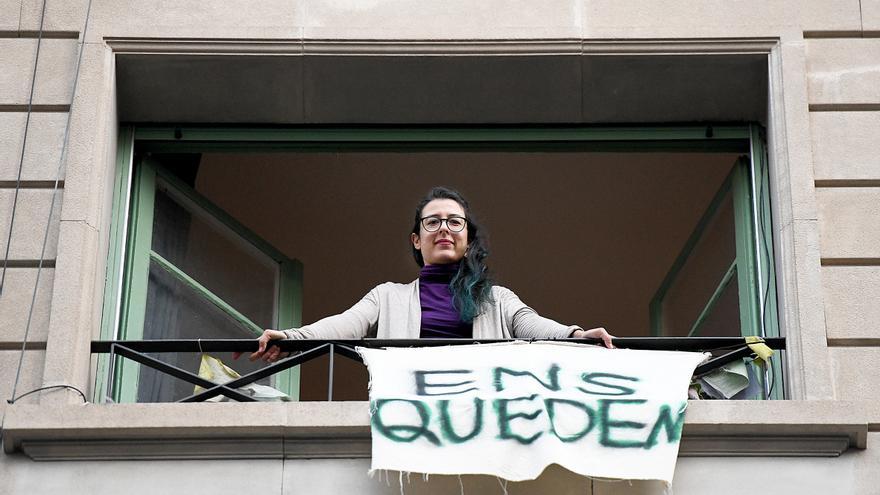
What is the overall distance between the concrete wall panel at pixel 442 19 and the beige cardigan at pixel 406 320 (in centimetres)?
173

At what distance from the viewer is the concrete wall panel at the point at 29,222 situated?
1120cm

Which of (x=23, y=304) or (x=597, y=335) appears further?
(x=23, y=304)

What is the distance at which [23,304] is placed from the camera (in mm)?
11023

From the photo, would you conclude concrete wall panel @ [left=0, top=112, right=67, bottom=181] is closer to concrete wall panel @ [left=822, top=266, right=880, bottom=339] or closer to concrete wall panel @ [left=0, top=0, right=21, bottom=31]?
concrete wall panel @ [left=0, top=0, right=21, bottom=31]

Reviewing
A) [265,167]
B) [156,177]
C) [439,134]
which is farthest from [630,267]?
[156,177]

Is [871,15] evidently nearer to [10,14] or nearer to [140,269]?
[140,269]

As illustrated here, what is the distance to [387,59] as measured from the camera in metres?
12.1

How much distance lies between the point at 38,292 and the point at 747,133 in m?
4.90

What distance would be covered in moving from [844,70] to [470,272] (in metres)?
2.81

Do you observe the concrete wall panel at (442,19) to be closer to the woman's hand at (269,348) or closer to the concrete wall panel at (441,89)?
the concrete wall panel at (441,89)

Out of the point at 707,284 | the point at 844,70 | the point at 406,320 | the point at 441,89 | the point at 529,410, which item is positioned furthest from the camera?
the point at 707,284

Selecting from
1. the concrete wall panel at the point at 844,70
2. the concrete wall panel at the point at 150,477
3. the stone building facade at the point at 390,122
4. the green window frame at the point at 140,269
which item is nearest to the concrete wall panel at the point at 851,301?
the stone building facade at the point at 390,122

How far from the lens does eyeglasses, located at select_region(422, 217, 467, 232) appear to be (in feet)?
38.2

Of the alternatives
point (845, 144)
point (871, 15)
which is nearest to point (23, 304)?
point (845, 144)
